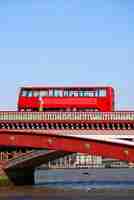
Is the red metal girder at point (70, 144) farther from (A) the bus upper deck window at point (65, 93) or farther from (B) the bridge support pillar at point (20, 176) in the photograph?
(A) the bus upper deck window at point (65, 93)

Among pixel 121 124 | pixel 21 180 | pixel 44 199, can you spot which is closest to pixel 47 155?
pixel 21 180

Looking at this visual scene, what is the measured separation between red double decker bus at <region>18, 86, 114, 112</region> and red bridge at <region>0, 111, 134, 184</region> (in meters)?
4.92

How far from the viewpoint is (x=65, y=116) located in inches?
2638

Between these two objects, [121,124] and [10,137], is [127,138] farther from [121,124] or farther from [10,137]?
[10,137]

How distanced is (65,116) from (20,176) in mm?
12180

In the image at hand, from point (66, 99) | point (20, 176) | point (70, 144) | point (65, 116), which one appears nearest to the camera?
point (70, 144)

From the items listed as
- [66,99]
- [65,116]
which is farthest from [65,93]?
[65,116]

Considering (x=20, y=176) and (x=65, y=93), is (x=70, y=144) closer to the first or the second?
(x=65, y=93)

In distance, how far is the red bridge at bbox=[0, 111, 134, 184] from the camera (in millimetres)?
56188

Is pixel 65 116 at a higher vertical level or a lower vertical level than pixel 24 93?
lower

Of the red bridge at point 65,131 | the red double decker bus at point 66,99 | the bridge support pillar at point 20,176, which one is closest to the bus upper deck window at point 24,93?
the red double decker bus at point 66,99

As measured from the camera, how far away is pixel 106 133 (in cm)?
6500

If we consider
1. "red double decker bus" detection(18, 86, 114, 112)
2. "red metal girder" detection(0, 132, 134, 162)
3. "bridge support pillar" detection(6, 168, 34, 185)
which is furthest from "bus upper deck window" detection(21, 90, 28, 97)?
"red metal girder" detection(0, 132, 134, 162)

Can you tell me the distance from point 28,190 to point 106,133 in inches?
336
